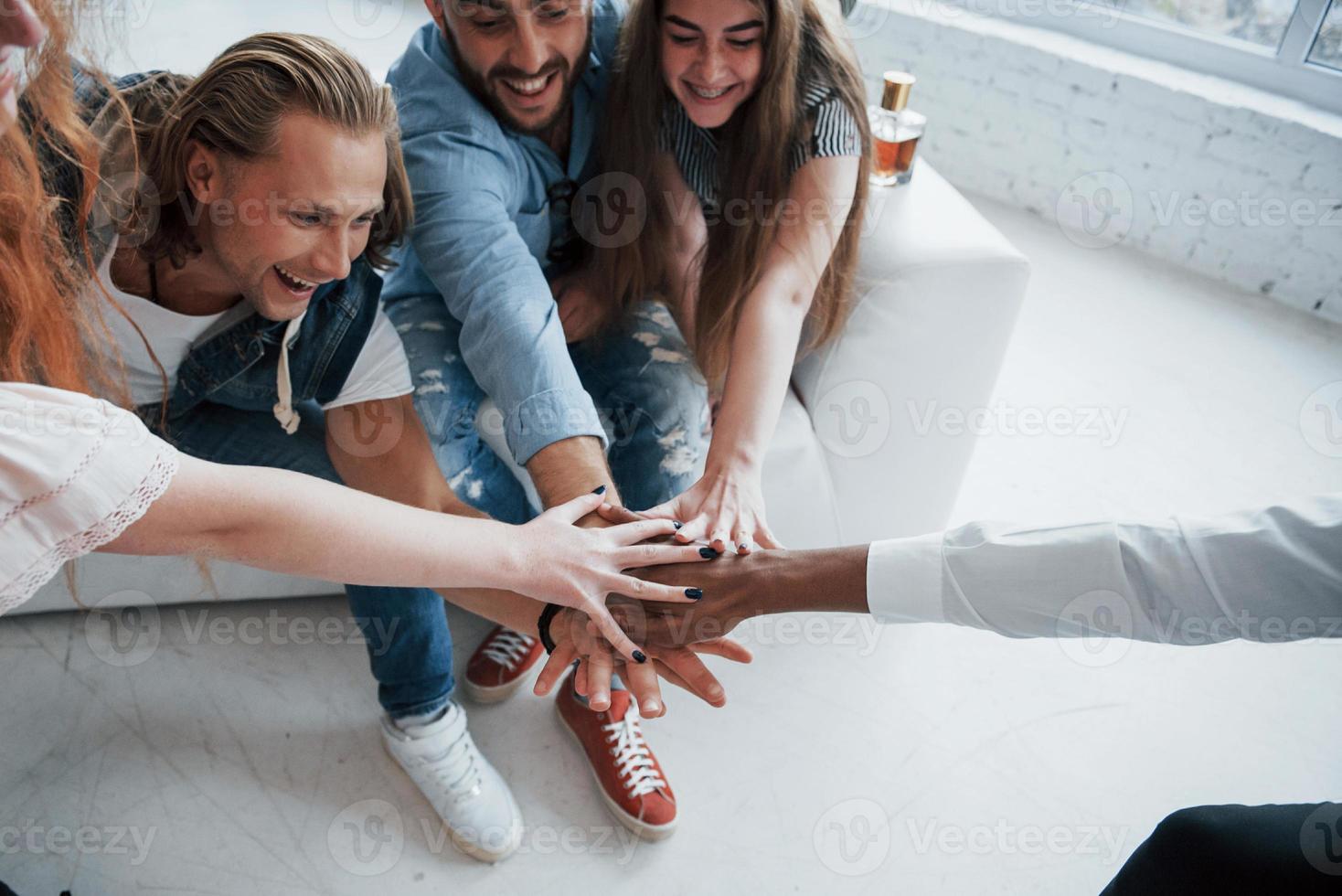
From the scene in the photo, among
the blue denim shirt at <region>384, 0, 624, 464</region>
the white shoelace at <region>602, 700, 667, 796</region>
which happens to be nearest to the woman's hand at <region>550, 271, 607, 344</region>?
the blue denim shirt at <region>384, 0, 624, 464</region>

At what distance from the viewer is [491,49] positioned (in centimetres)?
140

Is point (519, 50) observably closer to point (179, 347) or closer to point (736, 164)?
point (736, 164)

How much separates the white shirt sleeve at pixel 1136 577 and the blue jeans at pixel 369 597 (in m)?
0.61

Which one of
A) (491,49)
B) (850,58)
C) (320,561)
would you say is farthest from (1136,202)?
(320,561)

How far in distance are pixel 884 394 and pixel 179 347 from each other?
989 millimetres

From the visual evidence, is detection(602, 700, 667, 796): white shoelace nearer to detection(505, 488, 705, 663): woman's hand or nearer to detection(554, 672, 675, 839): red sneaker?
detection(554, 672, 675, 839): red sneaker

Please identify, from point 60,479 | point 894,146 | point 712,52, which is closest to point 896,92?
point 894,146

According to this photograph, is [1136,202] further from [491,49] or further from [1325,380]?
[491,49]

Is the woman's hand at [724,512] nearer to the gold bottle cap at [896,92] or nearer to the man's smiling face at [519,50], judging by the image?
the man's smiling face at [519,50]

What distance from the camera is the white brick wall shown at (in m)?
2.64

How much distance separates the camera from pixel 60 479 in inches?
30.5

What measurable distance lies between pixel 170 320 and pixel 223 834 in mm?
667

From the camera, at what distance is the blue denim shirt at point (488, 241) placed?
4.28 feet
